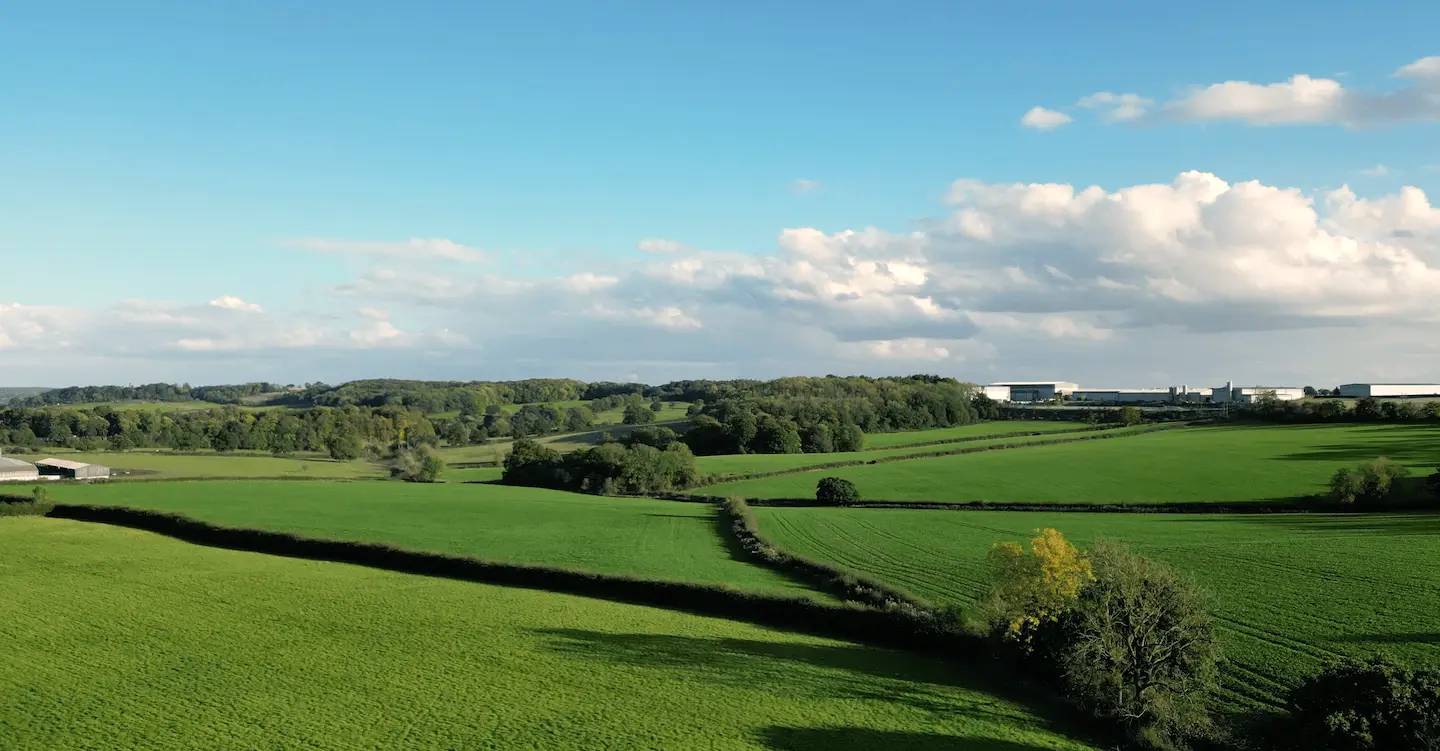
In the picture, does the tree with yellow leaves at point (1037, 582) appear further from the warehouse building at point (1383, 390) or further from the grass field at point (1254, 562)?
the warehouse building at point (1383, 390)

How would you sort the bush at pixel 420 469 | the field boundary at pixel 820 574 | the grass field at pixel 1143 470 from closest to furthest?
the field boundary at pixel 820 574 → the grass field at pixel 1143 470 → the bush at pixel 420 469

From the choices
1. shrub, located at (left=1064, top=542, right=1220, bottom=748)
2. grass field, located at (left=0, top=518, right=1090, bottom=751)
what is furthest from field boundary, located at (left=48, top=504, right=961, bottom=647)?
shrub, located at (left=1064, top=542, right=1220, bottom=748)

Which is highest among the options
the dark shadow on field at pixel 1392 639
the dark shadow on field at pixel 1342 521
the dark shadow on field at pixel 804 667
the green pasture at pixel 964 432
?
the green pasture at pixel 964 432

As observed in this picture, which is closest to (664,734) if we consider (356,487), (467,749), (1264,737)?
(467,749)

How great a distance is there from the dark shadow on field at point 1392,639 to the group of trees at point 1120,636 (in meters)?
5.28

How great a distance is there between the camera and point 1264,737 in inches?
915

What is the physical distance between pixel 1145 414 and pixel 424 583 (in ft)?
416

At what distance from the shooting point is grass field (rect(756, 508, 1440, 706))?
95.9 feet

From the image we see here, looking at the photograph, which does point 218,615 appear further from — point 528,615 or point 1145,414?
point 1145,414

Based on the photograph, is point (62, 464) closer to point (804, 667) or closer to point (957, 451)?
point (804, 667)

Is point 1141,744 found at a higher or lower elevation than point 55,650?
lower

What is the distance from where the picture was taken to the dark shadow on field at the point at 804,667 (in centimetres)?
2723

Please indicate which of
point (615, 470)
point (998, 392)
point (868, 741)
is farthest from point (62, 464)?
point (998, 392)

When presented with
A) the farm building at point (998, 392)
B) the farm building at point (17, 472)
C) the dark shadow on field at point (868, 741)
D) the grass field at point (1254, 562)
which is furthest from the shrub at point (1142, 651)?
the farm building at point (998, 392)
